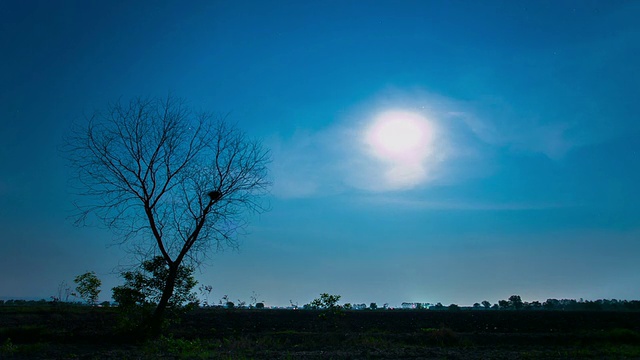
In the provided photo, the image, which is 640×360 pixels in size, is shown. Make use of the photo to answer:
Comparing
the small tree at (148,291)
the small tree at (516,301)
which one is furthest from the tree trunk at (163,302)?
the small tree at (516,301)

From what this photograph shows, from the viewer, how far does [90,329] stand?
21.6 m

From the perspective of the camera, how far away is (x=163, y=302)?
19.8 meters

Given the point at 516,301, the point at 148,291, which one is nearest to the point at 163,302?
the point at 148,291

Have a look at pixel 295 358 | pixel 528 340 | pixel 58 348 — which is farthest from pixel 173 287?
pixel 528 340

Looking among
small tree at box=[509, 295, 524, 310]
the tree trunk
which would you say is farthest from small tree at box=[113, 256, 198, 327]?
small tree at box=[509, 295, 524, 310]

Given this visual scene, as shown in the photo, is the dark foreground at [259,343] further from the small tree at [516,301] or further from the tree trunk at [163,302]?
the small tree at [516,301]

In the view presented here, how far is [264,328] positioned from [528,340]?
61.0 ft

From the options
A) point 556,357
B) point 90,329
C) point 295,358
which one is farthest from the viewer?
point 90,329

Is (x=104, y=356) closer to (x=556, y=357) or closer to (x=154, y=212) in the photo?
(x=154, y=212)

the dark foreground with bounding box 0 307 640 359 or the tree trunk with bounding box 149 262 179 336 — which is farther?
the tree trunk with bounding box 149 262 179 336

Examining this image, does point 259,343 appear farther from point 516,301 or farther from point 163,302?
point 516,301

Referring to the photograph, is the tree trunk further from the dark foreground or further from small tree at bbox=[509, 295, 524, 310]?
small tree at bbox=[509, 295, 524, 310]

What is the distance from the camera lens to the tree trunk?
64.0 ft

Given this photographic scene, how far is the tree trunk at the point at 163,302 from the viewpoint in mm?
19500
